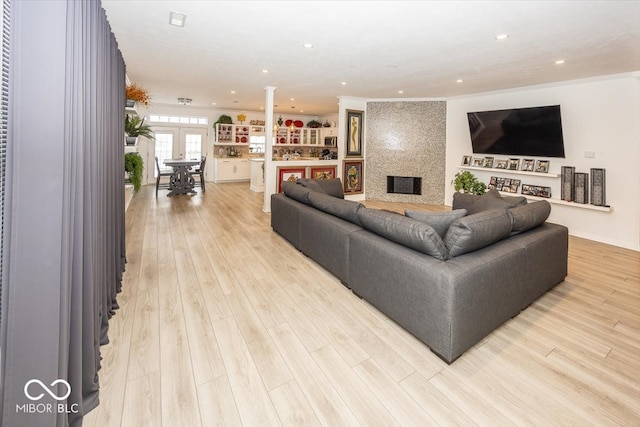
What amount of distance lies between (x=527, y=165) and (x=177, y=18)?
6.00m

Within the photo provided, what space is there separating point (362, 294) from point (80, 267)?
204 cm

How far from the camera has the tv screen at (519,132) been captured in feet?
17.3

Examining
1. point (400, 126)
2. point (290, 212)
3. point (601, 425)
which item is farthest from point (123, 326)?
point (400, 126)

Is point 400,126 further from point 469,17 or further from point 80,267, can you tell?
point 80,267

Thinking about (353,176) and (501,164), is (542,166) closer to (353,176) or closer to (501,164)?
(501,164)

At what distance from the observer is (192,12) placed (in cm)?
289

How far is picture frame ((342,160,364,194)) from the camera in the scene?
25.6 ft

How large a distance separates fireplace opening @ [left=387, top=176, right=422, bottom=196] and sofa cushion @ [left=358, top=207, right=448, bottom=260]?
17.6 feet

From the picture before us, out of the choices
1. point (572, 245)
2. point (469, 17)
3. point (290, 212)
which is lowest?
point (572, 245)

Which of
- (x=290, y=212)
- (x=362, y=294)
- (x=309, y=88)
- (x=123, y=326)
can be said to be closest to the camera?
(x=123, y=326)

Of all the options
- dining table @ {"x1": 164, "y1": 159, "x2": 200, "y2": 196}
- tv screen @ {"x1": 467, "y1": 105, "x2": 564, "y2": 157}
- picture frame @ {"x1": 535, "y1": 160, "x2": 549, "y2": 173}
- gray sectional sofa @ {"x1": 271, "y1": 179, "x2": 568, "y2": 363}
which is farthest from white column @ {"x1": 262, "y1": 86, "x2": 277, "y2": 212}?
picture frame @ {"x1": 535, "y1": 160, "x2": 549, "y2": 173}

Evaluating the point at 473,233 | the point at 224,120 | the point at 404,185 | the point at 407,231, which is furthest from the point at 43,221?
the point at 224,120

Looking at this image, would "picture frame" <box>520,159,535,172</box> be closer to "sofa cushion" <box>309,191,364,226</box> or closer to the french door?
"sofa cushion" <box>309,191,364,226</box>

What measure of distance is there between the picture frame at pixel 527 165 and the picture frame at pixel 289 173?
446 cm
